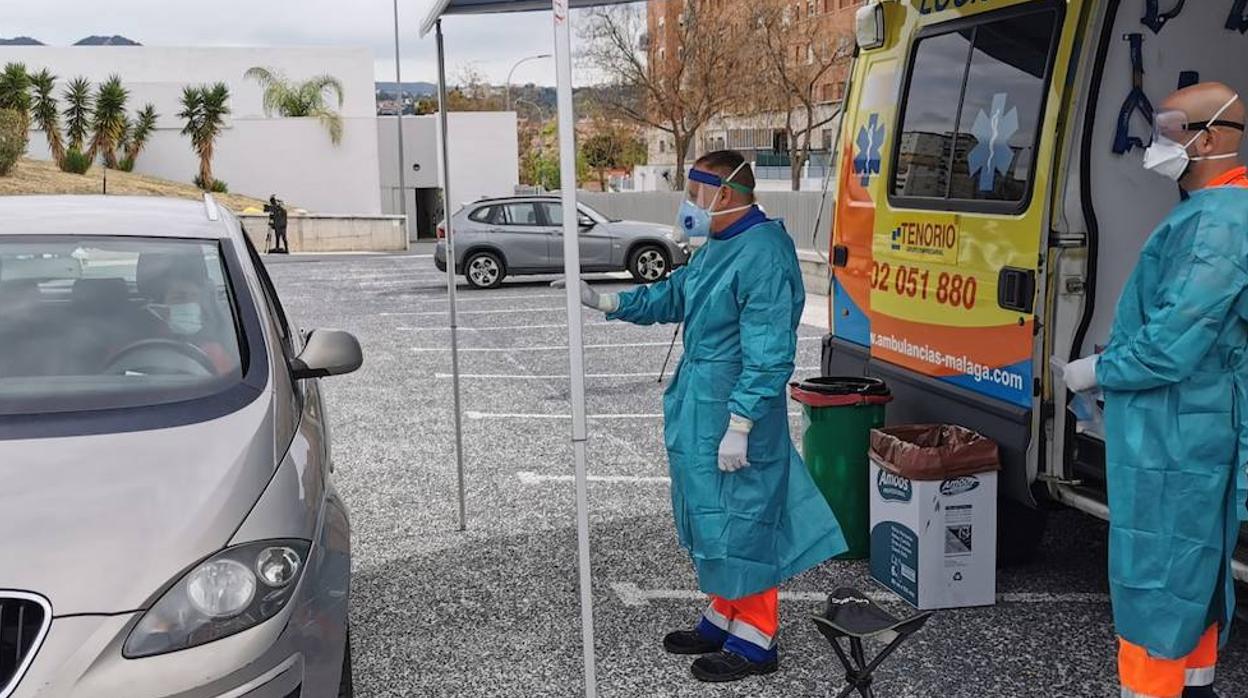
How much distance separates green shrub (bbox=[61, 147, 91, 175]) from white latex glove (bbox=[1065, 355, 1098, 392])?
143 ft

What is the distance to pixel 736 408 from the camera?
156 inches

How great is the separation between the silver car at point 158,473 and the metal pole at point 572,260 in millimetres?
689

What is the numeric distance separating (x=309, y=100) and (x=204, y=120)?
5249 mm

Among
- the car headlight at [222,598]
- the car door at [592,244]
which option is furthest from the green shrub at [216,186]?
the car headlight at [222,598]

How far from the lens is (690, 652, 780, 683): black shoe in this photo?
4.26 meters

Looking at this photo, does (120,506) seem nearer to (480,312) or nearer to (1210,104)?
(1210,104)

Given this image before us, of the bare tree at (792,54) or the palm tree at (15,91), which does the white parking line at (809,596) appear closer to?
the bare tree at (792,54)

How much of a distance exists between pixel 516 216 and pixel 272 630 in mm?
18233

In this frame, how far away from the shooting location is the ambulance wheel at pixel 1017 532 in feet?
17.4

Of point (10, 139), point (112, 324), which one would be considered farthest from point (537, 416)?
point (10, 139)

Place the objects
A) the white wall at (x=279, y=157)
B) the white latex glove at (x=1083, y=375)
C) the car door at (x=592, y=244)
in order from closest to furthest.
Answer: the white latex glove at (x=1083, y=375)
the car door at (x=592, y=244)
the white wall at (x=279, y=157)

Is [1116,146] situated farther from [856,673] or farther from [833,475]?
[856,673]

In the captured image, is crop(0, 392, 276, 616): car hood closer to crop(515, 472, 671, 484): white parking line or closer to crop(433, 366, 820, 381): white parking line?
crop(515, 472, 671, 484): white parking line

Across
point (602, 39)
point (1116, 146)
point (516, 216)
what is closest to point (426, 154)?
point (602, 39)
